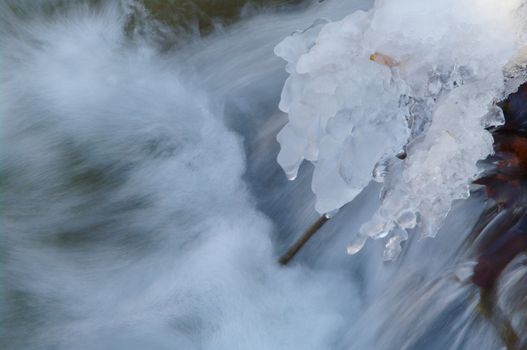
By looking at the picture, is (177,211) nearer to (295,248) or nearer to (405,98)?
(295,248)

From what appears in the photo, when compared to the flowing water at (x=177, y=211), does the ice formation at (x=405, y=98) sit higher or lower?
higher

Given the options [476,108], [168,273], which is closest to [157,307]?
[168,273]

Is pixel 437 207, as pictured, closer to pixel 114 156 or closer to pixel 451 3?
pixel 451 3

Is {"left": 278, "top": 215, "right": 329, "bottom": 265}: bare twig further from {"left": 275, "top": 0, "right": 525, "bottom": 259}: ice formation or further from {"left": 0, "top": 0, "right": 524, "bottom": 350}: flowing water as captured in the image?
{"left": 275, "top": 0, "right": 525, "bottom": 259}: ice formation

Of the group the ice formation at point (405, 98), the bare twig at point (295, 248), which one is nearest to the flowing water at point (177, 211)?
the bare twig at point (295, 248)

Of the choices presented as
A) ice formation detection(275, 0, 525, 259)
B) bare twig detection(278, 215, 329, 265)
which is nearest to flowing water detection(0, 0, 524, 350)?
bare twig detection(278, 215, 329, 265)

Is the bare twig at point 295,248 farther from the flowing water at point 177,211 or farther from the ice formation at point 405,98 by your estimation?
the ice formation at point 405,98

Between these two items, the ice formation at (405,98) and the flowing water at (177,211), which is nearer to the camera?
the ice formation at (405,98)
